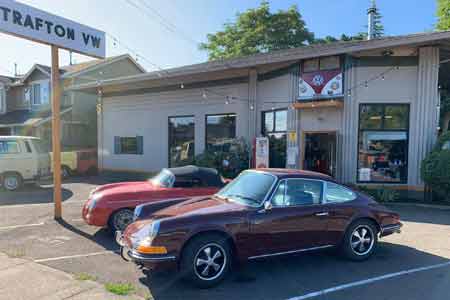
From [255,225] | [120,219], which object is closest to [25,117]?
[120,219]

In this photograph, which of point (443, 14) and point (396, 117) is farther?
point (443, 14)

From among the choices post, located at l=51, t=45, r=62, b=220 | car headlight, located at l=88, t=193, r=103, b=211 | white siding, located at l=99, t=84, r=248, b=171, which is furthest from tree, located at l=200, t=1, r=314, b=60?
car headlight, located at l=88, t=193, r=103, b=211

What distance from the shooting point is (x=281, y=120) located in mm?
11977

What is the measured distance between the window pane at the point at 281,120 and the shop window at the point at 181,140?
454 centimetres

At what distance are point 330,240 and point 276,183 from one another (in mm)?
1251

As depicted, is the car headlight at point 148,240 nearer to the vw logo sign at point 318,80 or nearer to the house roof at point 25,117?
the vw logo sign at point 318,80

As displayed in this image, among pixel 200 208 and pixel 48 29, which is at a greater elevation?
pixel 48 29

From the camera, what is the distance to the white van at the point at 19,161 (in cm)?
1130

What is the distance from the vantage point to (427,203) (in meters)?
9.63

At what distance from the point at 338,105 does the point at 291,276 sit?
7417mm

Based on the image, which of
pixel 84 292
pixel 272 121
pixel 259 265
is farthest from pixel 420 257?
pixel 272 121

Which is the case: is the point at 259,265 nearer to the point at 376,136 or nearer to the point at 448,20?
the point at 376,136

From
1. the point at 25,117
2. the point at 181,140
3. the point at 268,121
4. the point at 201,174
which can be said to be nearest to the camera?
the point at 201,174

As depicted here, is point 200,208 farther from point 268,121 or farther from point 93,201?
point 268,121
